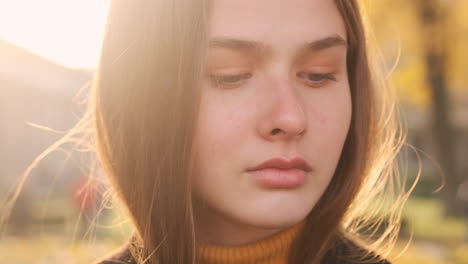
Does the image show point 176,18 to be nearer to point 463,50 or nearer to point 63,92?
point 463,50

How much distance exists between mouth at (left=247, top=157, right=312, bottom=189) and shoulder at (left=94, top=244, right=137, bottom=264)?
808mm

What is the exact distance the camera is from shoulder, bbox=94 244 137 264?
7.64ft

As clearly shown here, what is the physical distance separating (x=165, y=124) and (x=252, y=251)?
606 mm

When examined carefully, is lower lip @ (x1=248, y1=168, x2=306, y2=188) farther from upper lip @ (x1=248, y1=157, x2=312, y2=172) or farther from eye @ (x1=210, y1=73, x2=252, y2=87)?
eye @ (x1=210, y1=73, x2=252, y2=87)

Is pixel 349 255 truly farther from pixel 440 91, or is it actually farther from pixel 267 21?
pixel 440 91

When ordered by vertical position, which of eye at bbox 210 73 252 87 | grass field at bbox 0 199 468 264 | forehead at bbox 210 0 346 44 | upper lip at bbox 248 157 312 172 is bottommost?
grass field at bbox 0 199 468 264

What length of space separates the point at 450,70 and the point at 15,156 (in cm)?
1495

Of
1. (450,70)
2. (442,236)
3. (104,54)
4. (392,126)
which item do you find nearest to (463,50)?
(450,70)

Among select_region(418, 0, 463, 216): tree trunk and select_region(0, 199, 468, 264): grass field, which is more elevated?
select_region(418, 0, 463, 216): tree trunk

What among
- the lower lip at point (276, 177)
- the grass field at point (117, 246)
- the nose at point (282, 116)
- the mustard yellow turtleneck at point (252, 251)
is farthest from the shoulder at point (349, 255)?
the grass field at point (117, 246)

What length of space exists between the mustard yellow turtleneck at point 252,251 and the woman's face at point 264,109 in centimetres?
26

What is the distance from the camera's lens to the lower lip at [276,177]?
1800 millimetres

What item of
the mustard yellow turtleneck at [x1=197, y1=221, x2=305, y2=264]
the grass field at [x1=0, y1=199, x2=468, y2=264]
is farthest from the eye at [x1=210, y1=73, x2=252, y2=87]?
the grass field at [x1=0, y1=199, x2=468, y2=264]

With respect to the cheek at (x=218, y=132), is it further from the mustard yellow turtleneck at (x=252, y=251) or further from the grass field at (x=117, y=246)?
the grass field at (x=117, y=246)
